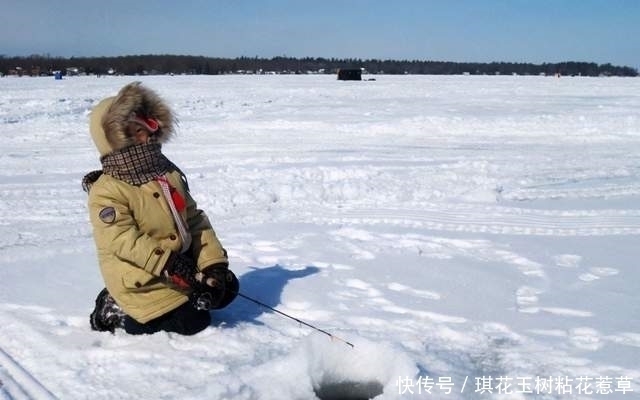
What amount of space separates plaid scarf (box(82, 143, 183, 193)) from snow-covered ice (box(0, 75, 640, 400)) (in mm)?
813

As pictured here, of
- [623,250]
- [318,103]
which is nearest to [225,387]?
[623,250]

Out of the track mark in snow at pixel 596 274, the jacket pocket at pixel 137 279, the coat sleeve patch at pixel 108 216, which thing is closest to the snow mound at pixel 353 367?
the jacket pocket at pixel 137 279

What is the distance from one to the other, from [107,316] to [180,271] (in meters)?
0.54

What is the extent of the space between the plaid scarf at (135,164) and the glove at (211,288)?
0.56 meters

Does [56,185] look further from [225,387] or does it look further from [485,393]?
[485,393]

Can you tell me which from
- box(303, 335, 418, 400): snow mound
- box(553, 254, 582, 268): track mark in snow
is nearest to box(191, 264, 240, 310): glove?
box(303, 335, 418, 400): snow mound

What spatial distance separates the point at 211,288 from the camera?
312 centimetres

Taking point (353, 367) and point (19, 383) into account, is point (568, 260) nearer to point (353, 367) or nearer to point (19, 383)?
point (353, 367)

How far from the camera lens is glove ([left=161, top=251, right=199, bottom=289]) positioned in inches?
117

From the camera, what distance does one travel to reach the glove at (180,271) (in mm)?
2984

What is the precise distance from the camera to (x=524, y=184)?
24.7 feet

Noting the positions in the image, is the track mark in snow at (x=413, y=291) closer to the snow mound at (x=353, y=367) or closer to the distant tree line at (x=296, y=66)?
the snow mound at (x=353, y=367)

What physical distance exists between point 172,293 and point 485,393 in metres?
1.58

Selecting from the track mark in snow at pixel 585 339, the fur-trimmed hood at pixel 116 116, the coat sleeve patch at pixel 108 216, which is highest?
the fur-trimmed hood at pixel 116 116
